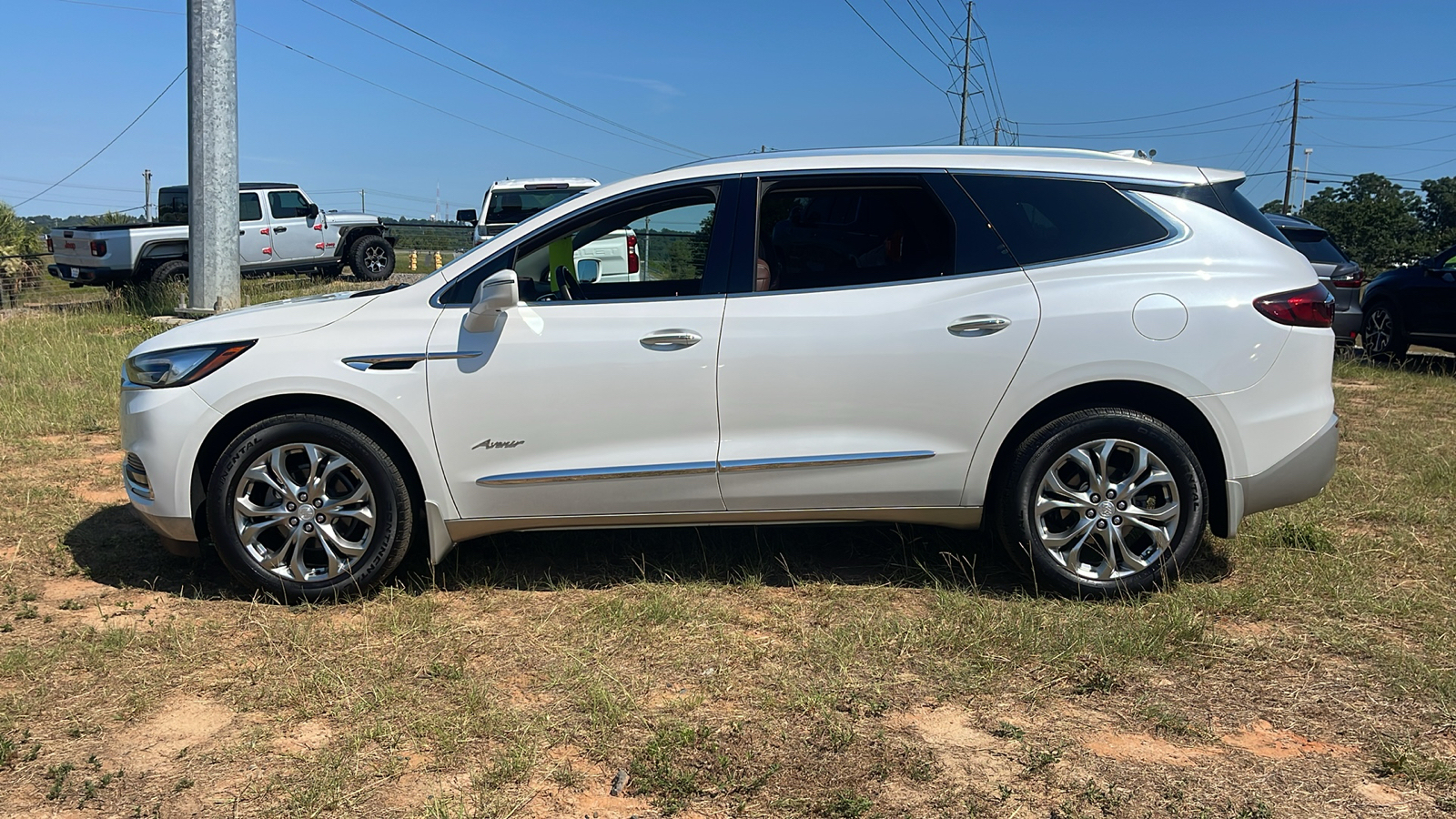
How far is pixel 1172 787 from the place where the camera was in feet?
9.78

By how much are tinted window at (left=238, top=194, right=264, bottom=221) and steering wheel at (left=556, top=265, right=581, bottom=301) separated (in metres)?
16.1

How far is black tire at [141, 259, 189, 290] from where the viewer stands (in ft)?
51.5

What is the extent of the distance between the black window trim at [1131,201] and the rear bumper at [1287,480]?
95cm

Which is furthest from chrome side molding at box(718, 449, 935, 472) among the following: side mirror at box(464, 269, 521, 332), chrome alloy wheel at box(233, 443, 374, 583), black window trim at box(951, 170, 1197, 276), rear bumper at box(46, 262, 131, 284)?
rear bumper at box(46, 262, 131, 284)

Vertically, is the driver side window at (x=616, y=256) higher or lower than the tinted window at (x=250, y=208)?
lower

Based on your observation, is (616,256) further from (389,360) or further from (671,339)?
(389,360)

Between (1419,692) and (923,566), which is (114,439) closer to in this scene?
(923,566)

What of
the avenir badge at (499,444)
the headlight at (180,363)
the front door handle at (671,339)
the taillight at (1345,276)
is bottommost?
the avenir badge at (499,444)

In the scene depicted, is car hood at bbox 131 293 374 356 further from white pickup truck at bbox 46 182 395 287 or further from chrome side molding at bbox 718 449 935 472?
white pickup truck at bbox 46 182 395 287

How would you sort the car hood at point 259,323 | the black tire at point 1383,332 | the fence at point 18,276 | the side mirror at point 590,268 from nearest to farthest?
the car hood at point 259,323 → the side mirror at point 590,268 → the black tire at point 1383,332 → the fence at point 18,276

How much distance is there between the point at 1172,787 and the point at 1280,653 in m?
1.17

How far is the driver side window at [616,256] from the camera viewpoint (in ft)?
14.4

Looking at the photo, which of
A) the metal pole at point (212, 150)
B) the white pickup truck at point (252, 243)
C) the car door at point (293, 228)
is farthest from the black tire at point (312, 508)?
the car door at point (293, 228)

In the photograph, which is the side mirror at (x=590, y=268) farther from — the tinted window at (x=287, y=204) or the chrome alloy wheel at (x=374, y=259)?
the chrome alloy wheel at (x=374, y=259)
